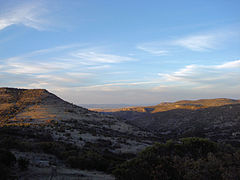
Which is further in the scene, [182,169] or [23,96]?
[23,96]

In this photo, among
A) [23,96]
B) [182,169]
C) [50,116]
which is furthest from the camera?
[23,96]

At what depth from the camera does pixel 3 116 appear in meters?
37.2

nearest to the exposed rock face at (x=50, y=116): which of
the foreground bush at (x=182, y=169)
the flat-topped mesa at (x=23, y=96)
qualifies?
the flat-topped mesa at (x=23, y=96)

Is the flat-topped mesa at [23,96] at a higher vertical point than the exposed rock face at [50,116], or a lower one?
higher

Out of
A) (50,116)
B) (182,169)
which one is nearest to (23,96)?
(50,116)

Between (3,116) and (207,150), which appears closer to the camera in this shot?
(207,150)

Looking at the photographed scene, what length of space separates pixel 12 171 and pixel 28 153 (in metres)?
3.75

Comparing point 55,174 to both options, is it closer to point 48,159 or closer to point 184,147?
point 48,159

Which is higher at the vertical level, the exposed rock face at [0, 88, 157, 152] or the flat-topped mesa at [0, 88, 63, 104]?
the flat-topped mesa at [0, 88, 63, 104]

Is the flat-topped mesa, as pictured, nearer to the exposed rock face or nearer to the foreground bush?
the exposed rock face

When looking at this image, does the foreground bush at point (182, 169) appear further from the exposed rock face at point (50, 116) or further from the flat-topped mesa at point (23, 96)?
the flat-topped mesa at point (23, 96)

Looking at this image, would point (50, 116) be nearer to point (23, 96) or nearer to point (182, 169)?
point (23, 96)

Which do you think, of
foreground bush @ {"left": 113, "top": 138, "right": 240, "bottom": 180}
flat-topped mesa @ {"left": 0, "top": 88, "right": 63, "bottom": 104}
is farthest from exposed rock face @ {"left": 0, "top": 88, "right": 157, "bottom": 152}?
foreground bush @ {"left": 113, "top": 138, "right": 240, "bottom": 180}

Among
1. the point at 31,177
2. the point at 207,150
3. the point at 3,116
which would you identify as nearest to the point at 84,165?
the point at 31,177
